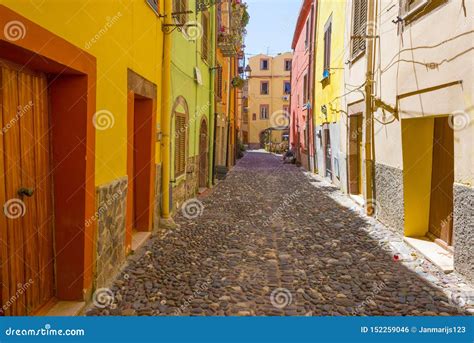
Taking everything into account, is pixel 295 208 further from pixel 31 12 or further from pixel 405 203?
pixel 31 12

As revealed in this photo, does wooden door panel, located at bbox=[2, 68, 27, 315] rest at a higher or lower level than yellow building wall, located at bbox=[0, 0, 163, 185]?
lower

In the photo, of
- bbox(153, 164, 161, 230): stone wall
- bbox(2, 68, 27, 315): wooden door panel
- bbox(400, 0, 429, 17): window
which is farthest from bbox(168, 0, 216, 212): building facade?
bbox(2, 68, 27, 315): wooden door panel

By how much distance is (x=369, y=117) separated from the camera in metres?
8.31

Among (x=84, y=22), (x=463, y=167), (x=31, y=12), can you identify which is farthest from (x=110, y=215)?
(x=463, y=167)

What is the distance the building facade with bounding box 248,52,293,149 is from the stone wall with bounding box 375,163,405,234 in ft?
122

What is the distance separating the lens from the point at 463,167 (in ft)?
15.0

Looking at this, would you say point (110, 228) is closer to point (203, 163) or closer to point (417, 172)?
point (417, 172)

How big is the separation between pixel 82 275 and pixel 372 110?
6579mm

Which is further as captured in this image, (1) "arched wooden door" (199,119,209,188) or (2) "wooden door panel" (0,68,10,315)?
(1) "arched wooden door" (199,119,209,188)

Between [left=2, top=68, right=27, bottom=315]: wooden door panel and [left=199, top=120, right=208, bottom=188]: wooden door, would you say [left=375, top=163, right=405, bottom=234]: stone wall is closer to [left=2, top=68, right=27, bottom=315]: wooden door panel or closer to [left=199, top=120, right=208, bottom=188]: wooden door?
[left=2, top=68, right=27, bottom=315]: wooden door panel

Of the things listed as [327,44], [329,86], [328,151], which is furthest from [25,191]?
[327,44]

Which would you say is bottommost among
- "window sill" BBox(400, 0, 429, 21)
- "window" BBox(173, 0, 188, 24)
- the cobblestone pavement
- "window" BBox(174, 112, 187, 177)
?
the cobblestone pavement

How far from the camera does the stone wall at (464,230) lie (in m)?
4.36

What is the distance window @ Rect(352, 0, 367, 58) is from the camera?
8852 mm
